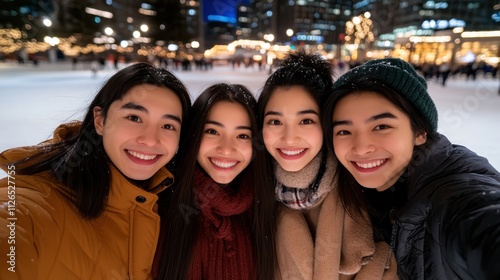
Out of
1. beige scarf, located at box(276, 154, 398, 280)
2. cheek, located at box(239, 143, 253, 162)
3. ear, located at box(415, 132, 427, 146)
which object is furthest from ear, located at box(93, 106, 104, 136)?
ear, located at box(415, 132, 427, 146)

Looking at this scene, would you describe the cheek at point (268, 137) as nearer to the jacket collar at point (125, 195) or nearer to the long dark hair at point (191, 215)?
the long dark hair at point (191, 215)

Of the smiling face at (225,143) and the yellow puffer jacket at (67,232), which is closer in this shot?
the yellow puffer jacket at (67,232)

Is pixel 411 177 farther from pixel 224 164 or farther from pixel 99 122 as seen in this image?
pixel 99 122

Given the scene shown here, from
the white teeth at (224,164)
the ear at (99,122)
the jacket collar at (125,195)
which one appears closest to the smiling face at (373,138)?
the white teeth at (224,164)

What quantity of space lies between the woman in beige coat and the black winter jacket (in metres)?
0.24

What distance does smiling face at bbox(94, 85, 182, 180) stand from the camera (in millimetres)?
1584

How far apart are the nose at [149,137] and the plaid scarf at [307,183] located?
756mm

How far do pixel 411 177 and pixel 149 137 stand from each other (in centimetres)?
130

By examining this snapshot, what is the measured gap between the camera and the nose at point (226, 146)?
5.66 ft

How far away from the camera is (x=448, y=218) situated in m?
1.19

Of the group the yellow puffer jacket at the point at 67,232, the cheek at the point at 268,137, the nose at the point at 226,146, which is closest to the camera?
the yellow puffer jacket at the point at 67,232

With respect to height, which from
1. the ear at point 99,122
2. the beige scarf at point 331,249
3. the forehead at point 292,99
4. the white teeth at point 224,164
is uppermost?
the forehead at point 292,99

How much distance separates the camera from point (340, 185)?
6.11ft

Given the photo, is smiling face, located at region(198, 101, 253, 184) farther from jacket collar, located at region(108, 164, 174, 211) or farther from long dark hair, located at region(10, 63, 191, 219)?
jacket collar, located at region(108, 164, 174, 211)
